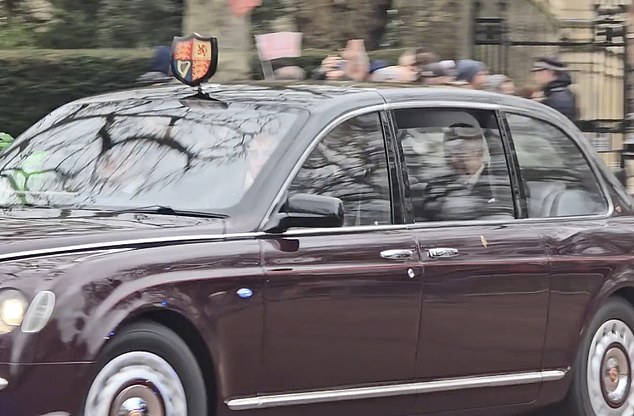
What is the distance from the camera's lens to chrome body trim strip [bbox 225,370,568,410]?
517cm

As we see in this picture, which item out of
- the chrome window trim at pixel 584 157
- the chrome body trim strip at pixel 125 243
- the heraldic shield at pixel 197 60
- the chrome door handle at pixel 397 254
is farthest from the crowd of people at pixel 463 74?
the chrome body trim strip at pixel 125 243

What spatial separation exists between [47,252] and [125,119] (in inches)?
55.3

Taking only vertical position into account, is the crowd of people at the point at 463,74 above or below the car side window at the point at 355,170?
below

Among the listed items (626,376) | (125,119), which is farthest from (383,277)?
(626,376)

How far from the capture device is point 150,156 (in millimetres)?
5648

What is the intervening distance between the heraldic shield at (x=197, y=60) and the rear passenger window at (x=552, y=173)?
59.8 inches

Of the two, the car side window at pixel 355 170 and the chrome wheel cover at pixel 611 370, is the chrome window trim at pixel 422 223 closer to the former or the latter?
the car side window at pixel 355 170

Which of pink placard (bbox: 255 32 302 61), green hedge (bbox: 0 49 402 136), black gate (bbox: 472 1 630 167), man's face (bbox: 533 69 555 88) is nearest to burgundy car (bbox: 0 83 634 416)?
pink placard (bbox: 255 32 302 61)

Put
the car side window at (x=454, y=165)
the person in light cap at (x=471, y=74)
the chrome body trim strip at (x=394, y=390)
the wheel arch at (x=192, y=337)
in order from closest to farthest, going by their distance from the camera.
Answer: the wheel arch at (x=192, y=337), the chrome body trim strip at (x=394, y=390), the car side window at (x=454, y=165), the person in light cap at (x=471, y=74)

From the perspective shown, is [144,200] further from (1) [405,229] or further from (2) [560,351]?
(2) [560,351]

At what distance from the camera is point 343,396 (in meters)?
5.47

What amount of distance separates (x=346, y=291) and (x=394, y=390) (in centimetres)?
55

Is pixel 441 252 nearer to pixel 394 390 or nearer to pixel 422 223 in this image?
pixel 422 223

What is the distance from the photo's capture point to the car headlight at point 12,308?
4.45 meters
